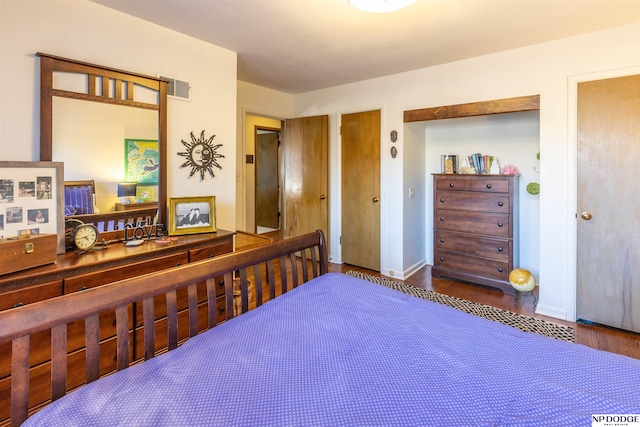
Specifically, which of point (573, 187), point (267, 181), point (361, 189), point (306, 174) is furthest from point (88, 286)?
point (267, 181)

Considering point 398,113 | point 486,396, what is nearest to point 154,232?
point 486,396

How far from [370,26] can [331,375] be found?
2.57 metres

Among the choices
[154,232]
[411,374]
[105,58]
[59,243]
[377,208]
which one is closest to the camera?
[411,374]

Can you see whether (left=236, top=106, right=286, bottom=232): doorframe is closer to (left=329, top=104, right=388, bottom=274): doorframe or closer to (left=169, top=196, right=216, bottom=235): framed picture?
(left=329, top=104, right=388, bottom=274): doorframe

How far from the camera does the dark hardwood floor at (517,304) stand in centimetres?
247

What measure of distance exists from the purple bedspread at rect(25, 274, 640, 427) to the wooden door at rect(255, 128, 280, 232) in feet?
18.7

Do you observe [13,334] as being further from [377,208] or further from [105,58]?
[377,208]

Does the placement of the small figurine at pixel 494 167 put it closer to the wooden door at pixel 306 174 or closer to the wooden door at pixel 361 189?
the wooden door at pixel 361 189

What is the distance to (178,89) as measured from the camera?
268 centimetres

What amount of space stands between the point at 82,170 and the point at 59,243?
0.51 meters

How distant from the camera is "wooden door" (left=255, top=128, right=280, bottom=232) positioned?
22.5 feet

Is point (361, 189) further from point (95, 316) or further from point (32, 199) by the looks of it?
point (95, 316)

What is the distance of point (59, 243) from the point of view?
188 centimetres

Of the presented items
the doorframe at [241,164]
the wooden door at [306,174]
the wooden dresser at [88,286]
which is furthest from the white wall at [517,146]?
the wooden dresser at [88,286]
